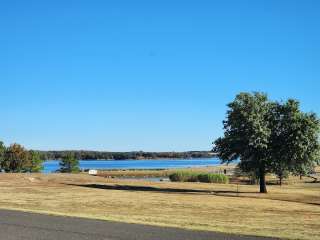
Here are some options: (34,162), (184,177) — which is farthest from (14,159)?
(184,177)

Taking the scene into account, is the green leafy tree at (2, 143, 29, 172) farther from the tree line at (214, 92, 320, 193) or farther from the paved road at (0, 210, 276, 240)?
the paved road at (0, 210, 276, 240)

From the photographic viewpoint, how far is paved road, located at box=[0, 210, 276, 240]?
14398 millimetres

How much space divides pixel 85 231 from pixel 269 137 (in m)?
35.4

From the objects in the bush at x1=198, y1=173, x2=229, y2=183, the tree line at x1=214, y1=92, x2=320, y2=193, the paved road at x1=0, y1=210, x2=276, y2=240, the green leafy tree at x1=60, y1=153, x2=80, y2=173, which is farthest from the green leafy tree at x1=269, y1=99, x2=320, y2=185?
the green leafy tree at x1=60, y1=153, x2=80, y2=173

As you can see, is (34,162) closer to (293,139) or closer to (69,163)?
(69,163)

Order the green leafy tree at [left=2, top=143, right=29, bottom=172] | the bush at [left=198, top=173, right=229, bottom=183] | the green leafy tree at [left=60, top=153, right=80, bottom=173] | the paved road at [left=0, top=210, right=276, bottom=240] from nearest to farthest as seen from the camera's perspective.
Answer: the paved road at [left=0, top=210, right=276, bottom=240], the bush at [left=198, top=173, right=229, bottom=183], the green leafy tree at [left=2, top=143, right=29, bottom=172], the green leafy tree at [left=60, top=153, right=80, bottom=173]

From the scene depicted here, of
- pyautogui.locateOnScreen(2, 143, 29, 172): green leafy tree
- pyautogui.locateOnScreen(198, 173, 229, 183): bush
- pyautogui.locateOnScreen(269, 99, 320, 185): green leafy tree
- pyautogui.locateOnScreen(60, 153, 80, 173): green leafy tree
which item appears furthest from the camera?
pyautogui.locateOnScreen(60, 153, 80, 173): green leafy tree

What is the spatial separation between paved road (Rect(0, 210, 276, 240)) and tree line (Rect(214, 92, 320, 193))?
3165 cm

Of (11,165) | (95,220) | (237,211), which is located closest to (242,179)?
(11,165)

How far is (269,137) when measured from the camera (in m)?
48.8

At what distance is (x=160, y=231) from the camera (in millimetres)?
15570

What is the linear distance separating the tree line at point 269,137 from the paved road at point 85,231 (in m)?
31.6

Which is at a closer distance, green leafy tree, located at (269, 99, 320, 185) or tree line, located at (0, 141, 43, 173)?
green leafy tree, located at (269, 99, 320, 185)

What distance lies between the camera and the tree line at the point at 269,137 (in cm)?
4762
